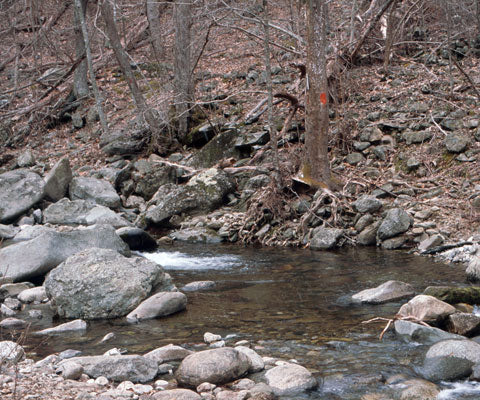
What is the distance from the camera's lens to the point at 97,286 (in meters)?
6.65

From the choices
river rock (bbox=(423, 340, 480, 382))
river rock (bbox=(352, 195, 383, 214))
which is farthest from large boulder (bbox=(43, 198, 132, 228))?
river rock (bbox=(423, 340, 480, 382))

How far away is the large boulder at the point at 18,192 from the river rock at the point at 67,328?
23.3 feet

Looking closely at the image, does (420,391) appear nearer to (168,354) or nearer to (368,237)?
(168,354)

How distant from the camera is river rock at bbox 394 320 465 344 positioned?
506 centimetres

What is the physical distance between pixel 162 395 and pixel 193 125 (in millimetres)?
12714

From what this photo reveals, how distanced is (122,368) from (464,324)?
9.81 feet

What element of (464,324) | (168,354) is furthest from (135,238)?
(464,324)

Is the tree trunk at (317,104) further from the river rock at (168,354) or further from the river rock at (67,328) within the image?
the river rock at (168,354)

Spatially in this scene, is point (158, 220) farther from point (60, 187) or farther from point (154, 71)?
point (154, 71)

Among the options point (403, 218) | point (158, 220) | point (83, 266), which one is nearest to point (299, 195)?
point (403, 218)

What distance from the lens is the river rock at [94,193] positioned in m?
13.5

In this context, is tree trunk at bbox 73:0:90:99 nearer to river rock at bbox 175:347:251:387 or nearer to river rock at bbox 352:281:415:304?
river rock at bbox 352:281:415:304

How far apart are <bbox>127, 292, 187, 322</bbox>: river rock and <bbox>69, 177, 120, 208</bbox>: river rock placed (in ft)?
23.9

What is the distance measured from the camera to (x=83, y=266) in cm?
681
